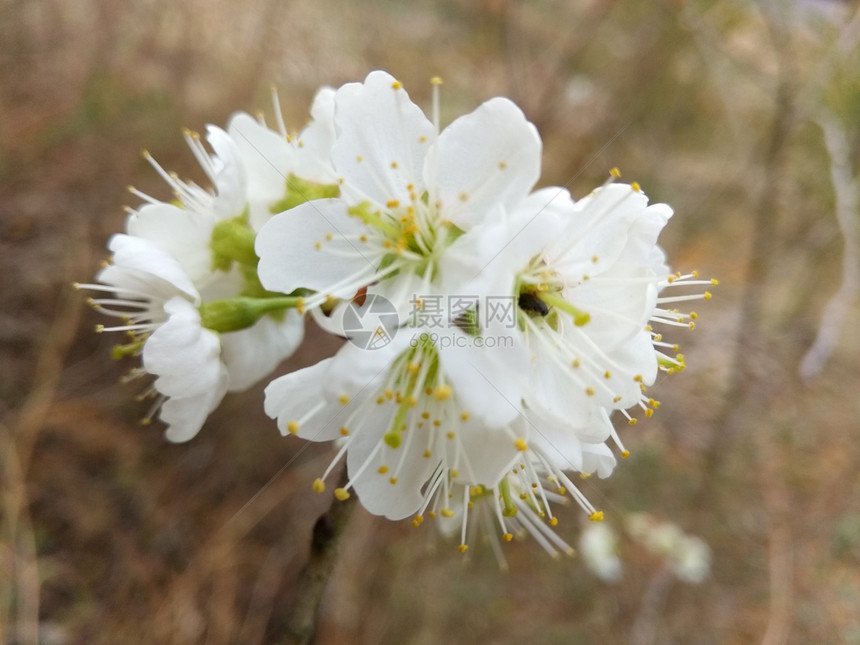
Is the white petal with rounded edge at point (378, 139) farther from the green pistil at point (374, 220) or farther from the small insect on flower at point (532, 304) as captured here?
the small insect on flower at point (532, 304)

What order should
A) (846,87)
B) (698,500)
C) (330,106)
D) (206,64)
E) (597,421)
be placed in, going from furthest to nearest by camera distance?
(206,64) → (698,500) → (846,87) → (330,106) → (597,421)

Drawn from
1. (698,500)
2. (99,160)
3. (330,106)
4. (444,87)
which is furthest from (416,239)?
(444,87)

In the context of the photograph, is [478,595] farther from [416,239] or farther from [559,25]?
[559,25]

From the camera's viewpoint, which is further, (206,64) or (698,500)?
(206,64)

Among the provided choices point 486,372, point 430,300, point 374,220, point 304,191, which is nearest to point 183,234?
point 304,191

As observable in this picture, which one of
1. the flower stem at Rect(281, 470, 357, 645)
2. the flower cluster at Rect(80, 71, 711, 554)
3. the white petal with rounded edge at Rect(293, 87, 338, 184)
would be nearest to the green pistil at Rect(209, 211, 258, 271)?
the flower cluster at Rect(80, 71, 711, 554)
